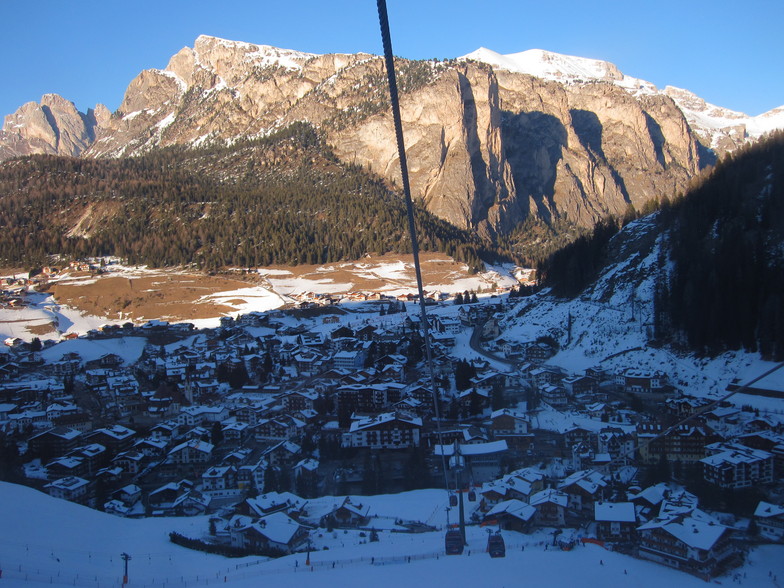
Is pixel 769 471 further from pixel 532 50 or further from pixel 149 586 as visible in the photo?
pixel 532 50

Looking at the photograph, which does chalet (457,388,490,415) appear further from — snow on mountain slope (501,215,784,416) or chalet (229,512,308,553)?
chalet (229,512,308,553)

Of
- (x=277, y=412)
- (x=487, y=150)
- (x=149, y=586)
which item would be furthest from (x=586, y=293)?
(x=487, y=150)

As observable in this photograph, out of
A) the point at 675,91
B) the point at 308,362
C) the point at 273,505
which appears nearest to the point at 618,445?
the point at 273,505

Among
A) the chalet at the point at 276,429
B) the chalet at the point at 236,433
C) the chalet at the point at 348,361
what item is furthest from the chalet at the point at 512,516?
the chalet at the point at 348,361

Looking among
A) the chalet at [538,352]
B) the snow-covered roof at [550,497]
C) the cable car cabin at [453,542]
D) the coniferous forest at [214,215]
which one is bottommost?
the snow-covered roof at [550,497]

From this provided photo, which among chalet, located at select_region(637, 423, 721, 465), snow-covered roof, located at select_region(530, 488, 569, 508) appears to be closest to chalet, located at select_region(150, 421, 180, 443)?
snow-covered roof, located at select_region(530, 488, 569, 508)

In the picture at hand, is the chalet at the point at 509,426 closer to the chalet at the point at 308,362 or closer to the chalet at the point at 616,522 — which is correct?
the chalet at the point at 616,522

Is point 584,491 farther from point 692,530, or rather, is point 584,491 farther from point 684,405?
point 684,405
